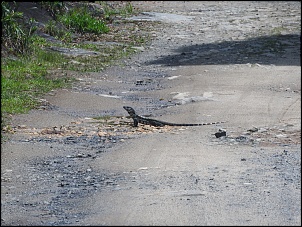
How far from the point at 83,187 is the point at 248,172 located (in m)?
1.54

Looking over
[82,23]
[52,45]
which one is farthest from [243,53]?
[82,23]

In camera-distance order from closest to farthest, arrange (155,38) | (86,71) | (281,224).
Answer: (281,224)
(86,71)
(155,38)

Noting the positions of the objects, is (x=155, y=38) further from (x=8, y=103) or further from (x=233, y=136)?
(x=233, y=136)

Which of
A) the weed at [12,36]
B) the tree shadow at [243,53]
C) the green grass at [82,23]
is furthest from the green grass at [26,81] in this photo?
the green grass at [82,23]

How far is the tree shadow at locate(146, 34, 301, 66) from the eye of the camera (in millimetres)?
16562

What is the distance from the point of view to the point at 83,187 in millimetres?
7430

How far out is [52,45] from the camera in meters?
17.5

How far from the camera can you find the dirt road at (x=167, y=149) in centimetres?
656

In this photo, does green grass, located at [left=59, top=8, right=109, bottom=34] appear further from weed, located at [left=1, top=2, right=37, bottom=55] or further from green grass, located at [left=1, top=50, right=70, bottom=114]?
weed, located at [left=1, top=2, right=37, bottom=55]

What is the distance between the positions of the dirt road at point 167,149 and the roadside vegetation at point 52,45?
0.42m

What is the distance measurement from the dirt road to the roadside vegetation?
16.4 inches

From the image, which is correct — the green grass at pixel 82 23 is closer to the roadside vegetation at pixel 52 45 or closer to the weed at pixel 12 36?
the roadside vegetation at pixel 52 45

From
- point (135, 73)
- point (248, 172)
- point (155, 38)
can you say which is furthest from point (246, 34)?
point (248, 172)

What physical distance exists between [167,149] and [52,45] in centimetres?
917
